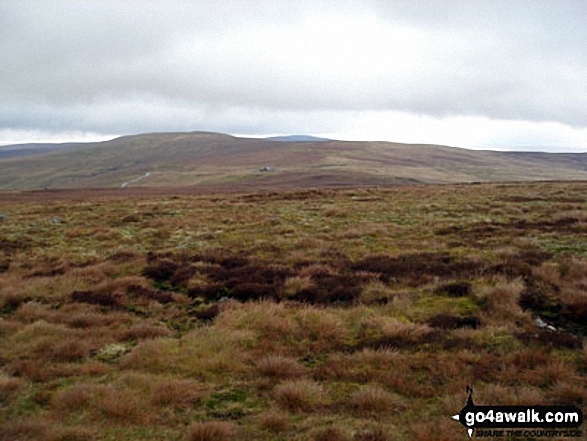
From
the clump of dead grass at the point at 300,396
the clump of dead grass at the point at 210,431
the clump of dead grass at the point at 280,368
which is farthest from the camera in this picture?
the clump of dead grass at the point at 280,368

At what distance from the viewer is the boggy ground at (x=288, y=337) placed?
21.1ft

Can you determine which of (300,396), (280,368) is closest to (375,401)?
(300,396)

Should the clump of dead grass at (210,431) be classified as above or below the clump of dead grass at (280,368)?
above

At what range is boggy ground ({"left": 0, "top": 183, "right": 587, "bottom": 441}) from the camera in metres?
6.43

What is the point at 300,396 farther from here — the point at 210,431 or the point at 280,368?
the point at 210,431

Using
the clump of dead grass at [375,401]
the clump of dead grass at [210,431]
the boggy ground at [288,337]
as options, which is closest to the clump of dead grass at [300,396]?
the boggy ground at [288,337]

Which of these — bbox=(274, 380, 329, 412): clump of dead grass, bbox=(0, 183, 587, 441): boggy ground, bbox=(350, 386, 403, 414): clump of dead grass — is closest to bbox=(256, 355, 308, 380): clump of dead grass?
bbox=(0, 183, 587, 441): boggy ground

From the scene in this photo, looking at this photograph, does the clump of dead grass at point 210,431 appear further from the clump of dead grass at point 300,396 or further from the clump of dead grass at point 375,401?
the clump of dead grass at point 375,401

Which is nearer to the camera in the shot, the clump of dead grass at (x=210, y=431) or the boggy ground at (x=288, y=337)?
the clump of dead grass at (x=210, y=431)

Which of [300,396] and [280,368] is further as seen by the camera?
[280,368]

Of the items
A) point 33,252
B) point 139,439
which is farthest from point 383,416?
point 33,252

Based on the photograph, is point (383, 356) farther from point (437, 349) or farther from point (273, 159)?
point (273, 159)

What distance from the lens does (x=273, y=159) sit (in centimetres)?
19288

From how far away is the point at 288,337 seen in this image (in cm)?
936
